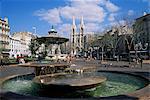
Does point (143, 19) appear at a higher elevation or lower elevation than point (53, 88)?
higher

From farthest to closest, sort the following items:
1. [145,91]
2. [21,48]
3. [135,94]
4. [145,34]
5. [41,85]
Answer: [21,48], [145,34], [41,85], [145,91], [135,94]

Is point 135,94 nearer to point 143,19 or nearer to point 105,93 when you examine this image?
point 105,93

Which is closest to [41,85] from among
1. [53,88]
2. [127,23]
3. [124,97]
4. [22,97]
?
[53,88]

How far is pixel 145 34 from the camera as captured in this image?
77.8 metres

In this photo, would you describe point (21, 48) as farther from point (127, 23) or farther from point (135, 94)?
point (135, 94)

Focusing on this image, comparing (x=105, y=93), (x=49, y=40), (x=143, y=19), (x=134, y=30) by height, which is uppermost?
(x=143, y=19)

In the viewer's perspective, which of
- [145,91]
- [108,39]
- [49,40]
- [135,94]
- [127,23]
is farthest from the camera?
[108,39]

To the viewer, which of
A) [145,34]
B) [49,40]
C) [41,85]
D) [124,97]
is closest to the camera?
[124,97]

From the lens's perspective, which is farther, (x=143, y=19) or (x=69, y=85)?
(x=143, y=19)

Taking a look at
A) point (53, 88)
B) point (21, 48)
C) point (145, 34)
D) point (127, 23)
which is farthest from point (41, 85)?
point (21, 48)

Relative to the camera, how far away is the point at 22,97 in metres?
8.17

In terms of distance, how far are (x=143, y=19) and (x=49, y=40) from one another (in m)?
65.0

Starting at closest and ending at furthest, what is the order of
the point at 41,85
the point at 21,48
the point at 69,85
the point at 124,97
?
the point at 124,97, the point at 69,85, the point at 41,85, the point at 21,48

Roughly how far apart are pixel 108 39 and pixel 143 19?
1463 centimetres
